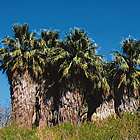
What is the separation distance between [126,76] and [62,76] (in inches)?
248

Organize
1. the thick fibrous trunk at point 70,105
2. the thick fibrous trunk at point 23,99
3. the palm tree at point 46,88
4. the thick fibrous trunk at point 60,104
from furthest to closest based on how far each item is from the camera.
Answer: the palm tree at point 46,88, the thick fibrous trunk at point 60,104, the thick fibrous trunk at point 70,105, the thick fibrous trunk at point 23,99

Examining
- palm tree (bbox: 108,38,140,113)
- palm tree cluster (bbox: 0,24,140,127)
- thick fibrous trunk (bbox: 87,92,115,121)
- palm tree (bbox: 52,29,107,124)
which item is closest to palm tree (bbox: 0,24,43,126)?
palm tree cluster (bbox: 0,24,140,127)

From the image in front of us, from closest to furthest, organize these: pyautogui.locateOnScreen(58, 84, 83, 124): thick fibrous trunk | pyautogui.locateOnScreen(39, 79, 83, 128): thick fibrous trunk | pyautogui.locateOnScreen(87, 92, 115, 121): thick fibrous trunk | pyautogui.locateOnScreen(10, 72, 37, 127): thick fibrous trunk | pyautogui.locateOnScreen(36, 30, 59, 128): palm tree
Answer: pyautogui.locateOnScreen(10, 72, 37, 127): thick fibrous trunk
pyautogui.locateOnScreen(58, 84, 83, 124): thick fibrous trunk
pyautogui.locateOnScreen(39, 79, 83, 128): thick fibrous trunk
pyautogui.locateOnScreen(36, 30, 59, 128): palm tree
pyautogui.locateOnScreen(87, 92, 115, 121): thick fibrous trunk

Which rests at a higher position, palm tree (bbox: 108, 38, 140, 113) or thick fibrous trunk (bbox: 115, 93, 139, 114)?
palm tree (bbox: 108, 38, 140, 113)

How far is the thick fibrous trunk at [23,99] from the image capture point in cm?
2116

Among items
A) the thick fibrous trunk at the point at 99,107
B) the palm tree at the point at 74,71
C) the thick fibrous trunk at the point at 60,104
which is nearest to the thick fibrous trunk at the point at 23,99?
the thick fibrous trunk at the point at 60,104

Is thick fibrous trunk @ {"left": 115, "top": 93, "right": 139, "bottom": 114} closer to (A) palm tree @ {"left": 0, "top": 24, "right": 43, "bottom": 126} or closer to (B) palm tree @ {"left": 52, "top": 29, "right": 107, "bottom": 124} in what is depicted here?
(B) palm tree @ {"left": 52, "top": 29, "right": 107, "bottom": 124}

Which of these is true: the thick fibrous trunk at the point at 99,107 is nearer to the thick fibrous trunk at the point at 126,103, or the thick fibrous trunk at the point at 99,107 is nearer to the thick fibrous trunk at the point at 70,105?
the thick fibrous trunk at the point at 126,103

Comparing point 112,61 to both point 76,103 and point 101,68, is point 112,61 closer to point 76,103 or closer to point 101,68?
point 101,68

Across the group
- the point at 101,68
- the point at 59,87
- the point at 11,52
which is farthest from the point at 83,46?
the point at 11,52

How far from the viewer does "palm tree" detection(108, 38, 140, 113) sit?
23766mm

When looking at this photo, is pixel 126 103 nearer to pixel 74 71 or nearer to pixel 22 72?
pixel 74 71

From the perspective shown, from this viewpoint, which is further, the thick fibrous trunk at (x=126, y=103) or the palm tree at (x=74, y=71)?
the thick fibrous trunk at (x=126, y=103)

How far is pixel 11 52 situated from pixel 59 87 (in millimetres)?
5470
